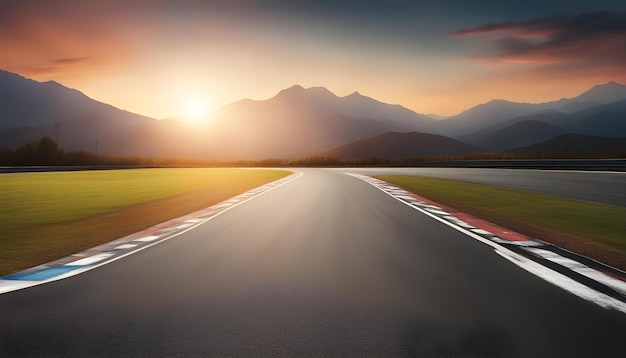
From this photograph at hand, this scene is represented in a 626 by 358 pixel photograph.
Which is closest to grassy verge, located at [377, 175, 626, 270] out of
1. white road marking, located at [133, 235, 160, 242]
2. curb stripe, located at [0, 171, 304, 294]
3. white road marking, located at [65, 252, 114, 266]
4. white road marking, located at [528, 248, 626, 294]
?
white road marking, located at [528, 248, 626, 294]

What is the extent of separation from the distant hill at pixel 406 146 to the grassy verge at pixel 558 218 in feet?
550

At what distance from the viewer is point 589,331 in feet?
12.7

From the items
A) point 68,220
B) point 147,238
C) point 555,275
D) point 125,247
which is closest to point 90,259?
point 125,247

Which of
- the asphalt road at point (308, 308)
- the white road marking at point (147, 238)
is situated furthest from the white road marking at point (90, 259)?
the white road marking at point (147, 238)

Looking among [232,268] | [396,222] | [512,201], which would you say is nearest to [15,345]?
[232,268]

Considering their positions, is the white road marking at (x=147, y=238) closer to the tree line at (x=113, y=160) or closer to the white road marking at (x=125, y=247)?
the white road marking at (x=125, y=247)

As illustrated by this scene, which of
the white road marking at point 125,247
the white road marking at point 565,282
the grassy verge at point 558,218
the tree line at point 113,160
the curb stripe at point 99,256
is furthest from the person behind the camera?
the tree line at point 113,160

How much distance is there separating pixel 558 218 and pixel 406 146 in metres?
179

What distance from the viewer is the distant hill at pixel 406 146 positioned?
18588cm

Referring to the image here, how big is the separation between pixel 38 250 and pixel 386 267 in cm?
573

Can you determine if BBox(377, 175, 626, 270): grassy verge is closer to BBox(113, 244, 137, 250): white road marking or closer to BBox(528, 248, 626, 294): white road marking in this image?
BBox(528, 248, 626, 294): white road marking

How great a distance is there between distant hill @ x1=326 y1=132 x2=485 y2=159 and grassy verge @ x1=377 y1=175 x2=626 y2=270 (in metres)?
168

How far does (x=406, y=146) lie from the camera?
187 meters

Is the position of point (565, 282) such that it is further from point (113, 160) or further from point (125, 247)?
point (113, 160)
